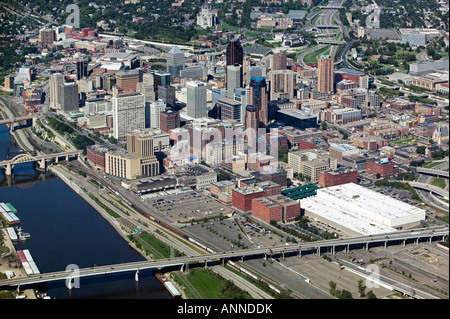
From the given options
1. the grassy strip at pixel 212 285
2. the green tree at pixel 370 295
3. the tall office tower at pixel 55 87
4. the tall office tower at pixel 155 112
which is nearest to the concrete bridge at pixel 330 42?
the tall office tower at pixel 55 87

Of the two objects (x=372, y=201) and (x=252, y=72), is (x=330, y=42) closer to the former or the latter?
(x=252, y=72)

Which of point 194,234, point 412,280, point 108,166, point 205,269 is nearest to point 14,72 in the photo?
point 108,166

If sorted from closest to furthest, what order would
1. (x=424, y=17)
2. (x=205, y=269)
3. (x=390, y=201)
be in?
(x=205, y=269)
(x=390, y=201)
(x=424, y=17)

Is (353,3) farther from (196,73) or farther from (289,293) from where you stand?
(289,293)

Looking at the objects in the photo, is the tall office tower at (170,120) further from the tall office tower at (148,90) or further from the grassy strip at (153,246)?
the grassy strip at (153,246)

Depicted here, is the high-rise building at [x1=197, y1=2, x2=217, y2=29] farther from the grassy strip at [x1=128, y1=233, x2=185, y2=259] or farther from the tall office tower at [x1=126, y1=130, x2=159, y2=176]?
the grassy strip at [x1=128, y1=233, x2=185, y2=259]

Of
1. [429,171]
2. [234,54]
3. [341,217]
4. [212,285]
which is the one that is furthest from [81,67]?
[212,285]

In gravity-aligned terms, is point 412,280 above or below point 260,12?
below
